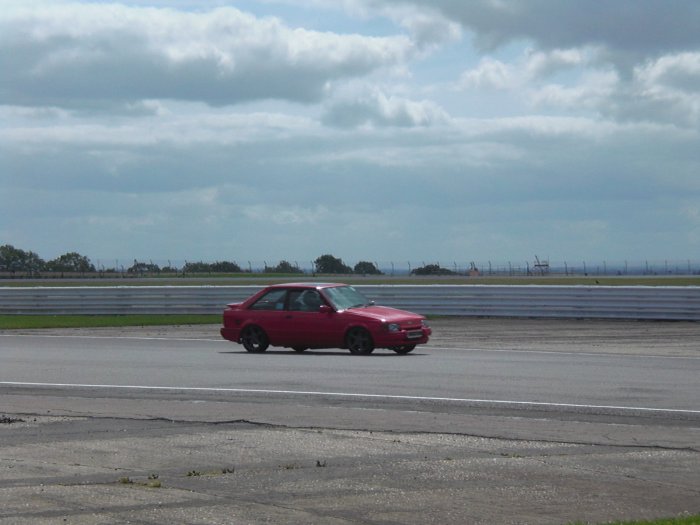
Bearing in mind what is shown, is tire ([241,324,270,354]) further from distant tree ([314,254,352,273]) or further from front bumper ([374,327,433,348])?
distant tree ([314,254,352,273])

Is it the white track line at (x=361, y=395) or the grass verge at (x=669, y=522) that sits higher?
the white track line at (x=361, y=395)

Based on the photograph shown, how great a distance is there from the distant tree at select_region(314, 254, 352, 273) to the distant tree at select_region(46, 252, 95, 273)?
63.3 feet

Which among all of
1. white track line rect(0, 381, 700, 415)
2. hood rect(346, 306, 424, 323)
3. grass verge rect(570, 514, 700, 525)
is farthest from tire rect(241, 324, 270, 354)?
grass verge rect(570, 514, 700, 525)

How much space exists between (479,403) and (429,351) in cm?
800

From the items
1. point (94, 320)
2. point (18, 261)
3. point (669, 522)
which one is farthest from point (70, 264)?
point (669, 522)

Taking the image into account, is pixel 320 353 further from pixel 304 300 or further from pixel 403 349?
pixel 403 349

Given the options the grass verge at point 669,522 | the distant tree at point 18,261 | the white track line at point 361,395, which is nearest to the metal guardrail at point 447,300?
the white track line at point 361,395

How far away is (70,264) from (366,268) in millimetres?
25929

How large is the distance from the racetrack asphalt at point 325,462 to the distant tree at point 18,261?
264ft

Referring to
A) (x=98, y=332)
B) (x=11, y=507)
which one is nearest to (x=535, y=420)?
(x=11, y=507)

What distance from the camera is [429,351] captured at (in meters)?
20.9

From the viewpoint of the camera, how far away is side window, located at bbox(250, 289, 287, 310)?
834 inches

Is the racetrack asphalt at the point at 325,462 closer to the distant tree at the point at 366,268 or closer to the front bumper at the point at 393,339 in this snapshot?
the front bumper at the point at 393,339

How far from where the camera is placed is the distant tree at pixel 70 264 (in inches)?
3812
